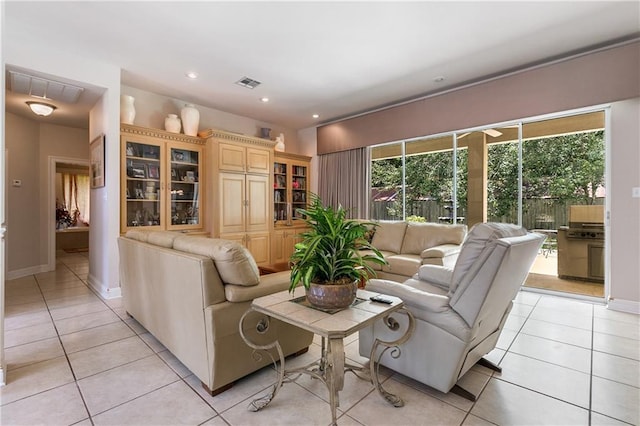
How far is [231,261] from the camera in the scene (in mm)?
1700

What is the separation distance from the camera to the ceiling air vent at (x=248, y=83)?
13.1ft

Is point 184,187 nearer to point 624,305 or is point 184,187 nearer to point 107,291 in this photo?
point 107,291

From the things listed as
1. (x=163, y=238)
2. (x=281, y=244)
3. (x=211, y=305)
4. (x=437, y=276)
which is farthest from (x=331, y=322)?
(x=281, y=244)

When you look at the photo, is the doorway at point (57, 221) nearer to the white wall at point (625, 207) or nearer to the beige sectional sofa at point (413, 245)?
the beige sectional sofa at point (413, 245)

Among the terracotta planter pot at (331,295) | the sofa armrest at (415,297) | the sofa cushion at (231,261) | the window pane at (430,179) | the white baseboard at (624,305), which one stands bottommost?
the white baseboard at (624,305)

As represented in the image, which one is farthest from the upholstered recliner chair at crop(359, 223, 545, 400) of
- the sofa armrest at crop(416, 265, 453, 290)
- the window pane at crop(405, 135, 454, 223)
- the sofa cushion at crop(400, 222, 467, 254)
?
the window pane at crop(405, 135, 454, 223)

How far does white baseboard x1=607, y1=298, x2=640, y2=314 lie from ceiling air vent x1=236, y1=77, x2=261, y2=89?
4980 mm

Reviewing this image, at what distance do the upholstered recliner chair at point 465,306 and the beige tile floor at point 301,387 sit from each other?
0.18 meters

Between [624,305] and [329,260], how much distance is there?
372 cm

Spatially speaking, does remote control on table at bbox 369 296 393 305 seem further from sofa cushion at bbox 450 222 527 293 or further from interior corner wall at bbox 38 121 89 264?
interior corner wall at bbox 38 121 89 264

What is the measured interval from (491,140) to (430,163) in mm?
911

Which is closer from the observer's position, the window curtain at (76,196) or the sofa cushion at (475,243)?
the sofa cushion at (475,243)

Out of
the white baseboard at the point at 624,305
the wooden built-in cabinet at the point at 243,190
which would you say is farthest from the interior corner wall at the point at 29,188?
the white baseboard at the point at 624,305

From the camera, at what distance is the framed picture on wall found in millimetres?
3768
